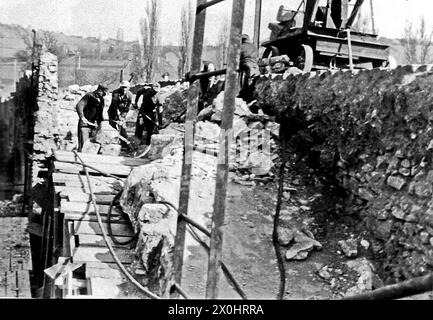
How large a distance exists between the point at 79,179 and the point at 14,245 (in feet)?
8.64

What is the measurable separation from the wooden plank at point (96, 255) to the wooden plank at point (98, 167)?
1.77m

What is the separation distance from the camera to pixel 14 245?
7.49 meters

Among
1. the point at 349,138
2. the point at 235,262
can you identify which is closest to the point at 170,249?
the point at 235,262

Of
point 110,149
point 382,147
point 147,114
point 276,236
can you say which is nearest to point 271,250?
point 276,236

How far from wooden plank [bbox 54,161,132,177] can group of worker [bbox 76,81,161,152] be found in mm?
1894

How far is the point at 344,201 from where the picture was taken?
4.57 m

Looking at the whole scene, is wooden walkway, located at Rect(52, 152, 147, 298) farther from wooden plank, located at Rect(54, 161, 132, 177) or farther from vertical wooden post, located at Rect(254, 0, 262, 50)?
vertical wooden post, located at Rect(254, 0, 262, 50)

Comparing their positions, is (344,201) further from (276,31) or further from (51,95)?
(51,95)

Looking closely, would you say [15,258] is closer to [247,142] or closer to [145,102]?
[145,102]

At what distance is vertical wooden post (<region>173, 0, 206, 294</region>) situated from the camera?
105 inches

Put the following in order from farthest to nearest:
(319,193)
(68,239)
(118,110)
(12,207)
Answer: (12,207), (118,110), (319,193), (68,239)

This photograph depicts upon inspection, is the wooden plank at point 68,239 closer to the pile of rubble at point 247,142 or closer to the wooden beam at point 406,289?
the pile of rubble at point 247,142

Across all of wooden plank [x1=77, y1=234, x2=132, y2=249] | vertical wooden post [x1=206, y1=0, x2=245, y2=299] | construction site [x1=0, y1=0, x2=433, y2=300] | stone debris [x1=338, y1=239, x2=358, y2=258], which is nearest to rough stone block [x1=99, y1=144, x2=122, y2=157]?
construction site [x1=0, y1=0, x2=433, y2=300]

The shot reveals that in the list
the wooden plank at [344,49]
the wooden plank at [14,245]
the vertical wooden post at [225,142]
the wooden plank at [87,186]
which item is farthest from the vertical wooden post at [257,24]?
the vertical wooden post at [225,142]
